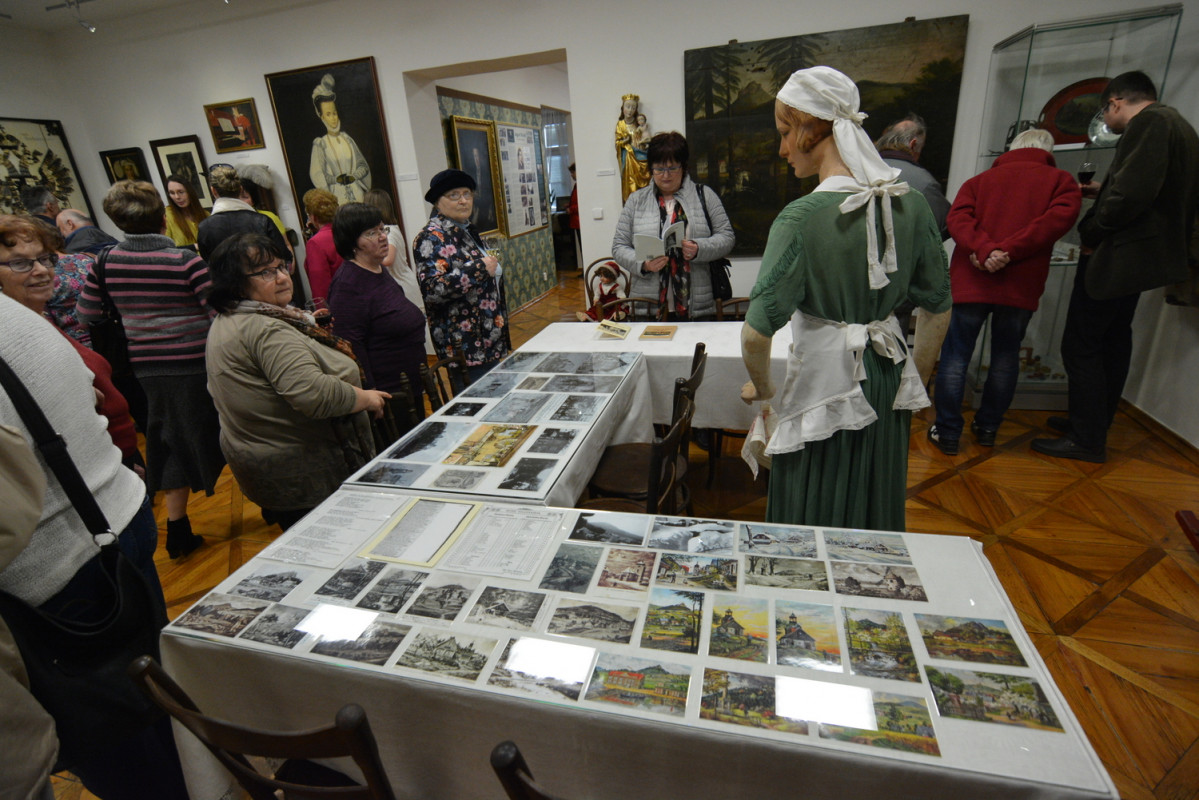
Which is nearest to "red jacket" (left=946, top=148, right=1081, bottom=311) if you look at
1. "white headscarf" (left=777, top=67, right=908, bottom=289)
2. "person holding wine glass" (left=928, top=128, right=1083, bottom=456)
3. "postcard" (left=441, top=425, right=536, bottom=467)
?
"person holding wine glass" (left=928, top=128, right=1083, bottom=456)

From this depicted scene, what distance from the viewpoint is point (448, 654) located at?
98 cm

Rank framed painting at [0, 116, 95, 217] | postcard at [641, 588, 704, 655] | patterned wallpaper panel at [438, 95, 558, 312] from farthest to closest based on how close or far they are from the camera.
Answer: patterned wallpaper panel at [438, 95, 558, 312]
framed painting at [0, 116, 95, 217]
postcard at [641, 588, 704, 655]

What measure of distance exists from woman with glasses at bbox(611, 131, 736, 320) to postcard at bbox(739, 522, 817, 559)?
2158 mm

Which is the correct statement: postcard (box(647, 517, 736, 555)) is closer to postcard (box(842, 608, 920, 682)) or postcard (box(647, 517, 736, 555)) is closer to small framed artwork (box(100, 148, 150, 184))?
postcard (box(842, 608, 920, 682))

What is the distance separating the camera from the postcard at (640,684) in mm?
854

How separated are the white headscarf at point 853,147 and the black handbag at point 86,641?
1.68 meters

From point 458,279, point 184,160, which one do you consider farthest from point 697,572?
point 184,160

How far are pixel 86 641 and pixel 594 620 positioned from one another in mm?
961

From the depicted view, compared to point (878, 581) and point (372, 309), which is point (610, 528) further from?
point (372, 309)

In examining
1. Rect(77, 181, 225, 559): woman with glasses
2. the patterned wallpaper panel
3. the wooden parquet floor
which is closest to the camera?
the wooden parquet floor

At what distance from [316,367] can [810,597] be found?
1.56 meters

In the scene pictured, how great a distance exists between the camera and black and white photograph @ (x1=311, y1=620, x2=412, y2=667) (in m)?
0.98

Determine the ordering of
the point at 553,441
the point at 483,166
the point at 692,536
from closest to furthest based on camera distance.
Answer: the point at 692,536 < the point at 553,441 < the point at 483,166

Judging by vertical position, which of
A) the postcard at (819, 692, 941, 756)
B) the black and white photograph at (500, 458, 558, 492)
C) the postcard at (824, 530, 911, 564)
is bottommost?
the black and white photograph at (500, 458, 558, 492)
